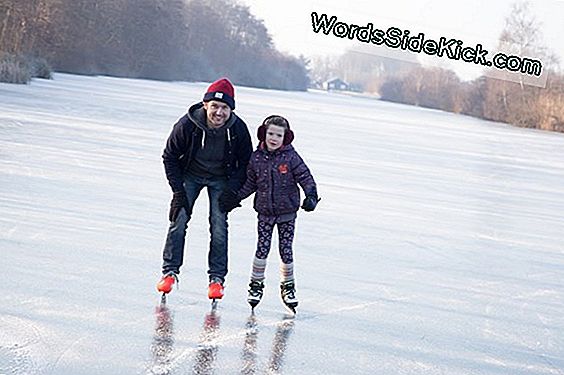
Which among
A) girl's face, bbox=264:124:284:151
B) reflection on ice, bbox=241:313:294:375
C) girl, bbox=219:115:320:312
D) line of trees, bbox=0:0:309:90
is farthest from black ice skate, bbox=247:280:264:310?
line of trees, bbox=0:0:309:90

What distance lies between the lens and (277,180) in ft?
16.1

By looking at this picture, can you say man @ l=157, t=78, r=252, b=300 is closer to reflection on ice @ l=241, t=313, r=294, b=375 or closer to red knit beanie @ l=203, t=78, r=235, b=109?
red knit beanie @ l=203, t=78, r=235, b=109

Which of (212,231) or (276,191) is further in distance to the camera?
(212,231)

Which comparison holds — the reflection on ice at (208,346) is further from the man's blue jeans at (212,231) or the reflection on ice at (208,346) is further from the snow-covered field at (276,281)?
the man's blue jeans at (212,231)

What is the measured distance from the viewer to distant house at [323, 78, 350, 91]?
119 m

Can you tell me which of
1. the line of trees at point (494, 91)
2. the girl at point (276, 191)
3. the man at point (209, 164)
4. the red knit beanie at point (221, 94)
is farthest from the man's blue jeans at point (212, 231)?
the line of trees at point (494, 91)

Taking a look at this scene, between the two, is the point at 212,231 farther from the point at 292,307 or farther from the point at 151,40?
the point at 151,40

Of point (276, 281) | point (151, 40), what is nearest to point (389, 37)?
point (276, 281)

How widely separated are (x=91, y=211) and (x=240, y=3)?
85.4m

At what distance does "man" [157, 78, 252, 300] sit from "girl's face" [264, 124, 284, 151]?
204 millimetres

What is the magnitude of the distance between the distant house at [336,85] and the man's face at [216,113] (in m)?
115

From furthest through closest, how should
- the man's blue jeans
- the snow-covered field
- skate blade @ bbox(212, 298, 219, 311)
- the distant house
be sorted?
the distant house < the man's blue jeans < skate blade @ bbox(212, 298, 219, 311) < the snow-covered field

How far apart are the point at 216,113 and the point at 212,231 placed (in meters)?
0.74

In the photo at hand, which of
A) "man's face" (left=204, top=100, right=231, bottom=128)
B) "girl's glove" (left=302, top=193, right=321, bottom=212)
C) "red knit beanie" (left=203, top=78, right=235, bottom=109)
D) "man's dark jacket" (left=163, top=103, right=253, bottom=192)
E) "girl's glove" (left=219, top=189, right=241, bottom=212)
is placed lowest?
"girl's glove" (left=219, top=189, right=241, bottom=212)
